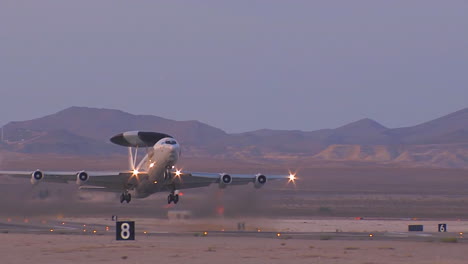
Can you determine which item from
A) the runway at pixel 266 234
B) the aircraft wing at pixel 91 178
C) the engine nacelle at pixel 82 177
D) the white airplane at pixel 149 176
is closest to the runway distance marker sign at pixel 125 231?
the runway at pixel 266 234

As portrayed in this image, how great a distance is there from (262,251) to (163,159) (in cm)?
2138

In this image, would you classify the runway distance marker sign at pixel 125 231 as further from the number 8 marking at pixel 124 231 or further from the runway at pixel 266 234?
the runway at pixel 266 234

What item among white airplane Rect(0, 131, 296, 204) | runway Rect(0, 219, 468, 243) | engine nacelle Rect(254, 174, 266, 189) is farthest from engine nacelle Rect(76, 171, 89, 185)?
engine nacelle Rect(254, 174, 266, 189)

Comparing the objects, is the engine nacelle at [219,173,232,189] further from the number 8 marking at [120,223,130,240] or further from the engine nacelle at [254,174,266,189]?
the number 8 marking at [120,223,130,240]

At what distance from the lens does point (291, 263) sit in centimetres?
4859

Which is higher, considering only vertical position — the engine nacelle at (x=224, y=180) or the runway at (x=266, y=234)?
the engine nacelle at (x=224, y=180)

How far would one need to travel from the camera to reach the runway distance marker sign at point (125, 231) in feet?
200

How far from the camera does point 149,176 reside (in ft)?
255

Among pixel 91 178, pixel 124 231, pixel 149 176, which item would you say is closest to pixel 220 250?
pixel 124 231

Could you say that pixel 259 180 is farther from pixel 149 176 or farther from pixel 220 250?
pixel 220 250

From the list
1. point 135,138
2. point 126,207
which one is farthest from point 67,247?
point 126,207

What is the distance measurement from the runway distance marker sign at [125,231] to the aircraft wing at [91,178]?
17086mm

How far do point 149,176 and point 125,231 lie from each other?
16.6 metres

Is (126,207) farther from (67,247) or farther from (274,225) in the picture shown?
(67,247)
